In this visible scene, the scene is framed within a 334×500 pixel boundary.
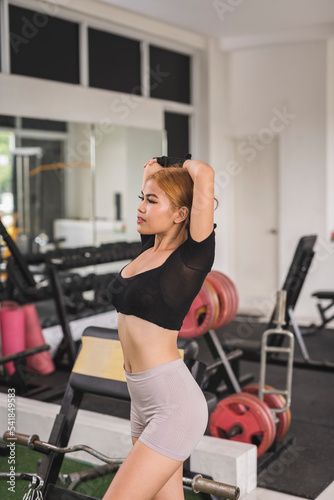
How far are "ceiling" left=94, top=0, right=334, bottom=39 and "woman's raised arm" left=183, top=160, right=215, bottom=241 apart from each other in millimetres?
4535

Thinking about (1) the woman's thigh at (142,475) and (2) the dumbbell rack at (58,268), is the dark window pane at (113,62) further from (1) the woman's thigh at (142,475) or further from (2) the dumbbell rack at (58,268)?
(1) the woman's thigh at (142,475)

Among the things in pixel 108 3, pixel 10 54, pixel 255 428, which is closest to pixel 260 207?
pixel 108 3

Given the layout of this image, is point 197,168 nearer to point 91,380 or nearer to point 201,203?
point 201,203

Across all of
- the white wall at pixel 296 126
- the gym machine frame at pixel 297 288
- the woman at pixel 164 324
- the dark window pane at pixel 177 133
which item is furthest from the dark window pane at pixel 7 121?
the woman at pixel 164 324

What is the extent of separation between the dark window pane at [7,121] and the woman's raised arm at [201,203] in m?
4.00

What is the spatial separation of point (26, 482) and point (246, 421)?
1.13m

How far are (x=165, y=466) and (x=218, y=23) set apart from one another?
5851 mm

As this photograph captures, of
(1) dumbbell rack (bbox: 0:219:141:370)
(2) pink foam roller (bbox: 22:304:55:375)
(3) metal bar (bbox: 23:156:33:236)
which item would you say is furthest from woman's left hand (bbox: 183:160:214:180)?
(3) metal bar (bbox: 23:156:33:236)

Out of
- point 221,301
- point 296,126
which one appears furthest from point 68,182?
point 296,126

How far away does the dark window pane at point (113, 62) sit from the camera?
21.5 ft

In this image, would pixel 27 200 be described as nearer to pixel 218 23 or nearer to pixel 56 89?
pixel 56 89

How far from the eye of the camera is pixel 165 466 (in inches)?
70.4

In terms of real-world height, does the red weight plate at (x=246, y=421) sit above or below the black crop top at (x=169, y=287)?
below

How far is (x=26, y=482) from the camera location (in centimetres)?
313
